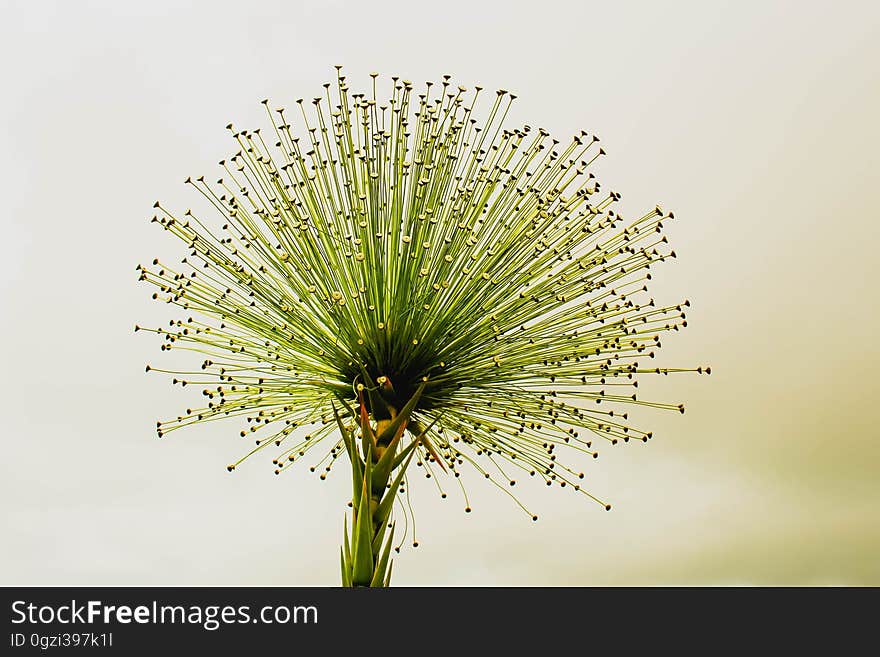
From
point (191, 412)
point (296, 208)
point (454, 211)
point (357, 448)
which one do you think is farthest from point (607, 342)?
point (191, 412)

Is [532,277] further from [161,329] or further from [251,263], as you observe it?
[161,329]

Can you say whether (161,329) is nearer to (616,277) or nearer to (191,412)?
(191,412)

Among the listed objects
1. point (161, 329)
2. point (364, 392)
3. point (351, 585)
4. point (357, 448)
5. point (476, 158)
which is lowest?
point (351, 585)

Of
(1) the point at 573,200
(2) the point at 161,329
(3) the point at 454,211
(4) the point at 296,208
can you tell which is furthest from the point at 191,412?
(1) the point at 573,200

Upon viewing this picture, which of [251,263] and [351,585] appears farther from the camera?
[251,263]

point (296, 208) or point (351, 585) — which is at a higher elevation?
point (296, 208)

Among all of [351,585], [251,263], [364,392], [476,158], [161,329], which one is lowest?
[351,585]

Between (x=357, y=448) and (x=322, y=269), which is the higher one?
(x=322, y=269)

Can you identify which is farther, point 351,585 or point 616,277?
Answer: point 616,277
